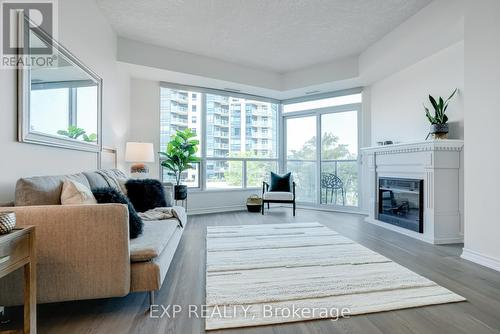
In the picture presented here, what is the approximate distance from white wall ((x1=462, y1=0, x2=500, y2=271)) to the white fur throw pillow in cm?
343

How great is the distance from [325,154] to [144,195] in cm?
391

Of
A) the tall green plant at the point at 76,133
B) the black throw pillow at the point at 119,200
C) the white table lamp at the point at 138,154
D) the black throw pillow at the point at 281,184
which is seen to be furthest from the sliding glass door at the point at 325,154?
the black throw pillow at the point at 119,200

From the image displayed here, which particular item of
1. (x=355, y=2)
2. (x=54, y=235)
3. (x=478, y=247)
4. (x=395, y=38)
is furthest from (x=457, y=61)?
(x=54, y=235)

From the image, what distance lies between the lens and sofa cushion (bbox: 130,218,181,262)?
1.59 m

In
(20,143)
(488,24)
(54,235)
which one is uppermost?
(488,24)

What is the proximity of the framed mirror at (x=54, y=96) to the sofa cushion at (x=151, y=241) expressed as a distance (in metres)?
1.07

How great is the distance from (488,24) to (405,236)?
253 cm

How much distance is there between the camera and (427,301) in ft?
5.62

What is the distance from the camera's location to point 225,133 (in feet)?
17.8

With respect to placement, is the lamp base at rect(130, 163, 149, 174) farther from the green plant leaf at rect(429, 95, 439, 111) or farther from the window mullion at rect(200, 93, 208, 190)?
the green plant leaf at rect(429, 95, 439, 111)

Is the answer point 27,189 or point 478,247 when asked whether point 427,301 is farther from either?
point 27,189

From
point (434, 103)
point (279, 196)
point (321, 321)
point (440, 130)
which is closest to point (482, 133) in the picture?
point (440, 130)

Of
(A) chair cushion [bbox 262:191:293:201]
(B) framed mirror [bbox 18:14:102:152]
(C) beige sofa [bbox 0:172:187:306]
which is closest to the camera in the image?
(C) beige sofa [bbox 0:172:187:306]

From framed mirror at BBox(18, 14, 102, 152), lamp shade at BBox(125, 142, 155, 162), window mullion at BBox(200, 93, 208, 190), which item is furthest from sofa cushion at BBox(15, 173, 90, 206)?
window mullion at BBox(200, 93, 208, 190)
